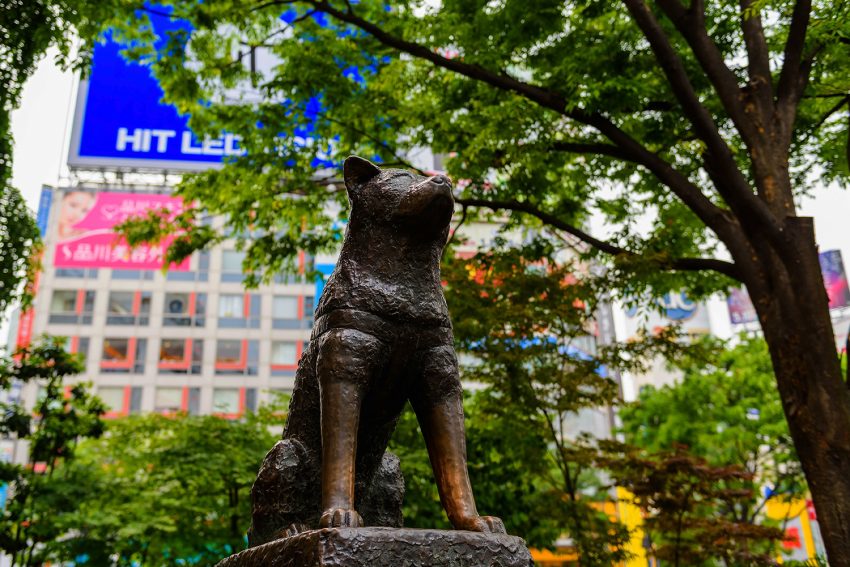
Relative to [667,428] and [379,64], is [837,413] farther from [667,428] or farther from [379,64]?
[667,428]

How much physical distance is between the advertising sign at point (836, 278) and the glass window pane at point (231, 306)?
33.9 metres

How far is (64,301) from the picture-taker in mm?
32938

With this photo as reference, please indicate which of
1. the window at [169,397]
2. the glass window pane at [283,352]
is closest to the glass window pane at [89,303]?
the window at [169,397]

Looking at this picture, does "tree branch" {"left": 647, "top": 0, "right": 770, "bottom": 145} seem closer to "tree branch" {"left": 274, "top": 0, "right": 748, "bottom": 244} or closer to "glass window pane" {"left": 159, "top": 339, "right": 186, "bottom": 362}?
"tree branch" {"left": 274, "top": 0, "right": 748, "bottom": 244}

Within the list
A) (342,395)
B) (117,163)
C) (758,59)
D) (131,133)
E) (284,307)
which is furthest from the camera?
(284,307)

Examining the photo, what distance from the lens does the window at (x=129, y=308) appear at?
33.2 meters

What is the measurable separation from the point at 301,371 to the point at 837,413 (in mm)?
5289

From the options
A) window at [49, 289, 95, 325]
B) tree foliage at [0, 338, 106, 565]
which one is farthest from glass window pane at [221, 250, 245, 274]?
tree foliage at [0, 338, 106, 565]

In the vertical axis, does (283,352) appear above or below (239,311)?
below

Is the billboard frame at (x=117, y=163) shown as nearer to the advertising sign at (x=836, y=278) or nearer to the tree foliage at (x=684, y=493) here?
the tree foliage at (x=684, y=493)

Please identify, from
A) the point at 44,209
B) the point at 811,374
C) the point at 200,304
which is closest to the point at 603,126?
the point at 811,374

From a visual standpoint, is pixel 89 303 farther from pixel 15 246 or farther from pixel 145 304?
pixel 15 246

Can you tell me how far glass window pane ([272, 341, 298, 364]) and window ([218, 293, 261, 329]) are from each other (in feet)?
4.63

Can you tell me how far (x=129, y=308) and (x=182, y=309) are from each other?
97.8 inches
